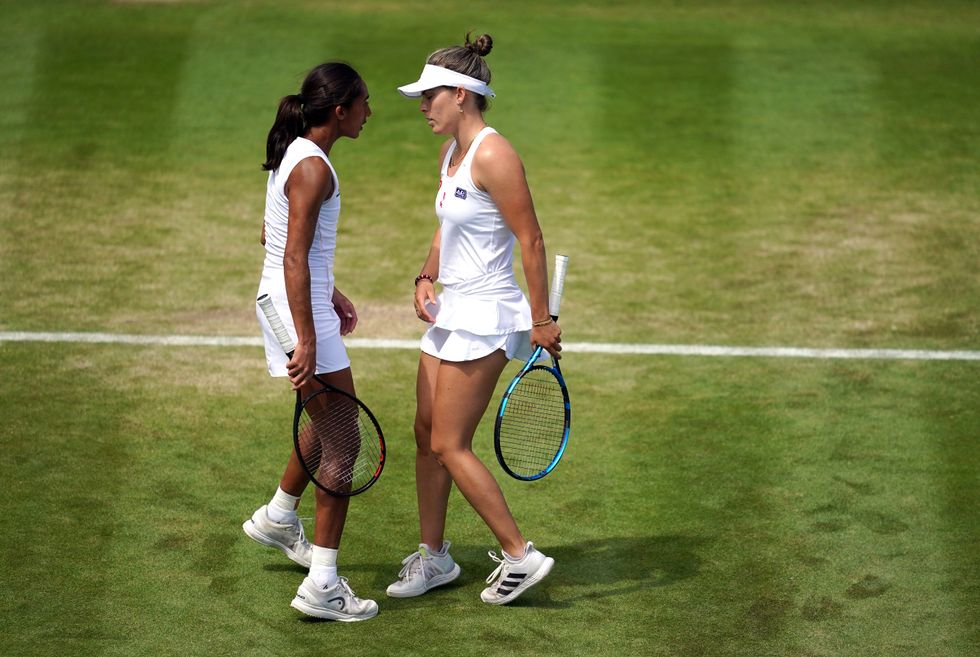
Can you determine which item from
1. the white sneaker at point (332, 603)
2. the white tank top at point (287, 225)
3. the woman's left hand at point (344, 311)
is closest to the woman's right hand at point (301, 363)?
the white tank top at point (287, 225)

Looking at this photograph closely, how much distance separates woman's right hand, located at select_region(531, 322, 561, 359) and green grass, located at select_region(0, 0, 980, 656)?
3.74 ft

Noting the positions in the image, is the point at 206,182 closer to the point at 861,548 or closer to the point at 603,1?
the point at 603,1

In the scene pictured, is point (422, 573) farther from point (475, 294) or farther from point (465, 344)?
point (475, 294)

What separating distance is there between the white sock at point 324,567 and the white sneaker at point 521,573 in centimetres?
71

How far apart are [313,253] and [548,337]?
104 centimetres

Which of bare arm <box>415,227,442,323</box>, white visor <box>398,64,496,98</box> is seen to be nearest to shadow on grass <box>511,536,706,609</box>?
bare arm <box>415,227,442,323</box>

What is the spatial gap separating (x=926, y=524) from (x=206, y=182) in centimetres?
696

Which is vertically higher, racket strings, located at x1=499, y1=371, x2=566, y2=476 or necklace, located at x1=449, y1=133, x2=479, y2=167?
necklace, located at x1=449, y1=133, x2=479, y2=167

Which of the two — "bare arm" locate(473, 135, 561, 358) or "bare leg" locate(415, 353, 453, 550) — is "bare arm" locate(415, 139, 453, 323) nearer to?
"bare leg" locate(415, 353, 453, 550)

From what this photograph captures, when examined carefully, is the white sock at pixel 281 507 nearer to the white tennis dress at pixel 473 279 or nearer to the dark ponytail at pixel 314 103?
the white tennis dress at pixel 473 279

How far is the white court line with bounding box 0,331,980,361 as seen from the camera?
9016 millimetres

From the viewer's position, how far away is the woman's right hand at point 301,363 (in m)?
5.77

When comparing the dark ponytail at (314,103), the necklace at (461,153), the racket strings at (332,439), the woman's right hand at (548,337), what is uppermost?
the dark ponytail at (314,103)

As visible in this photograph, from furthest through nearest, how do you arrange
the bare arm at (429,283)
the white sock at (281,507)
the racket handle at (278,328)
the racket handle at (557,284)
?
the white sock at (281,507), the bare arm at (429,283), the racket handle at (557,284), the racket handle at (278,328)
